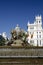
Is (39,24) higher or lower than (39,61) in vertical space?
higher

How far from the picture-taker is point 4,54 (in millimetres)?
15719

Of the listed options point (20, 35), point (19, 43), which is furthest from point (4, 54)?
point (20, 35)

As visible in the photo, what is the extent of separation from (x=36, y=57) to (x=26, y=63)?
1035 mm

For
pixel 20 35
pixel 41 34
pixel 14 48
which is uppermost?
pixel 41 34

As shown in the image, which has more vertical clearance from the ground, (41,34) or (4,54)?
(41,34)

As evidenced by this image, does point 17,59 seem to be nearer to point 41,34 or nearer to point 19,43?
point 19,43

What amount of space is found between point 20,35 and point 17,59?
562 centimetres

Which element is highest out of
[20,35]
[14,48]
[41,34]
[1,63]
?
[41,34]

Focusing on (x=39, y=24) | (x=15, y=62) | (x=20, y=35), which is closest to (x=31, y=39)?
(x=39, y=24)

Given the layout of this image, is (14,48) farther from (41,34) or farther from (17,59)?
(41,34)

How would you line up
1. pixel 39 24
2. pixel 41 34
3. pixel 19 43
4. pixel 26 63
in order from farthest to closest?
pixel 39 24 < pixel 41 34 < pixel 19 43 < pixel 26 63

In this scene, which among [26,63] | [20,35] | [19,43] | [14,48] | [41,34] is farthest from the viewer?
[41,34]

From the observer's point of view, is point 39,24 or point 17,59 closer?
point 17,59

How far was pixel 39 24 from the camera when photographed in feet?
343
